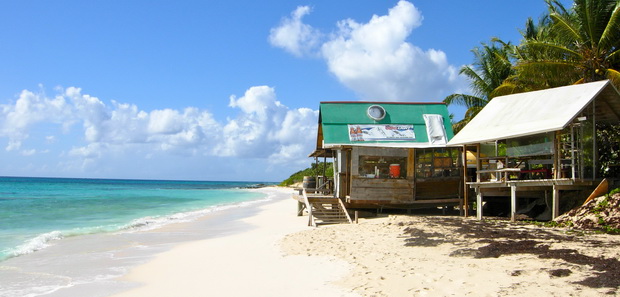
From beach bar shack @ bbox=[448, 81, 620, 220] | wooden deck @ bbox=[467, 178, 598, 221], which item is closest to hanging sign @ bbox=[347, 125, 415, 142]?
beach bar shack @ bbox=[448, 81, 620, 220]

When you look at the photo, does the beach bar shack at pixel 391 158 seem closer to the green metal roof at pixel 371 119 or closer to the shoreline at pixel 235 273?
the green metal roof at pixel 371 119

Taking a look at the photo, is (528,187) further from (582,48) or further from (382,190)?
(582,48)

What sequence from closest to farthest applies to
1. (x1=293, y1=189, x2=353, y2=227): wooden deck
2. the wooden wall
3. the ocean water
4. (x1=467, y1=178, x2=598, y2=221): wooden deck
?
the ocean water, (x1=467, y1=178, x2=598, y2=221): wooden deck, (x1=293, y1=189, x2=353, y2=227): wooden deck, the wooden wall

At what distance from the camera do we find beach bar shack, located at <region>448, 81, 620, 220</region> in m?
12.6

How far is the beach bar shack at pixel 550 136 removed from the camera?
12578 millimetres

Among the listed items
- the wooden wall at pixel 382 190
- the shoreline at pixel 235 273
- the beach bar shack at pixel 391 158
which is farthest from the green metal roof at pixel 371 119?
A: the shoreline at pixel 235 273

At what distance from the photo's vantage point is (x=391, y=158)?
55.9ft

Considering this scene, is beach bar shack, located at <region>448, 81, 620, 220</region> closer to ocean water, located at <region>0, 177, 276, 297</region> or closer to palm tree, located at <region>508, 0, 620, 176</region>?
palm tree, located at <region>508, 0, 620, 176</region>

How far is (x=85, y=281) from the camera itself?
28.3 feet

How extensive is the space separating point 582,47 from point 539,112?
6.43 metres

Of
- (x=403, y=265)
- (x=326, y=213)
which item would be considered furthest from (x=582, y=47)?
(x=403, y=265)

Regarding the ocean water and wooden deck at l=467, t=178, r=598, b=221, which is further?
wooden deck at l=467, t=178, r=598, b=221

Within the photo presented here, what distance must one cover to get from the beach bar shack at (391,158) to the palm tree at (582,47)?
4569mm

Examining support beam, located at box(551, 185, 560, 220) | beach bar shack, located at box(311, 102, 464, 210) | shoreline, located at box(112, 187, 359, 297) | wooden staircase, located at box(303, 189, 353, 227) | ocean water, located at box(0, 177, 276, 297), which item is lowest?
ocean water, located at box(0, 177, 276, 297)
